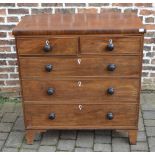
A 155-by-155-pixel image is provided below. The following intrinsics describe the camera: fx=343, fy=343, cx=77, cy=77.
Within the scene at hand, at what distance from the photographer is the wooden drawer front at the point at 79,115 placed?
3131mm

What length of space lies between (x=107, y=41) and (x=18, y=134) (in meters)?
1.41

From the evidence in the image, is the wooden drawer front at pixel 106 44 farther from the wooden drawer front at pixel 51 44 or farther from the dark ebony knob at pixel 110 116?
the dark ebony knob at pixel 110 116

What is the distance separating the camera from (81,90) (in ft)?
10.0

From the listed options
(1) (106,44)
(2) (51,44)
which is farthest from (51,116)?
(1) (106,44)

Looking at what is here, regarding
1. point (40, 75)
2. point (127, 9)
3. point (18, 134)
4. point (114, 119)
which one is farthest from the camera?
point (127, 9)

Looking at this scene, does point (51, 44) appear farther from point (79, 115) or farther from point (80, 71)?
point (79, 115)

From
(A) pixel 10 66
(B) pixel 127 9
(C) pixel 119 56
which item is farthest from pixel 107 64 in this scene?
(A) pixel 10 66

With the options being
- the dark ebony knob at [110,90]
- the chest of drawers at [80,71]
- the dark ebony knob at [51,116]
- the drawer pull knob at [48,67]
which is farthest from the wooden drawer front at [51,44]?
the dark ebony knob at [51,116]

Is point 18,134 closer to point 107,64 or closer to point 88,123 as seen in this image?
point 88,123

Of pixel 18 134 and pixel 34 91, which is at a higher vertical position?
pixel 34 91

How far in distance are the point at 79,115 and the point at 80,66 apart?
1.66ft

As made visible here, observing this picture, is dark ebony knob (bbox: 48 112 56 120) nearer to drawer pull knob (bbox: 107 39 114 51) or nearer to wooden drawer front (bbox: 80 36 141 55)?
wooden drawer front (bbox: 80 36 141 55)

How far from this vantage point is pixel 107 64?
292 centimetres

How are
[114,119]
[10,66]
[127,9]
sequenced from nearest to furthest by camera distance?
[114,119]
[127,9]
[10,66]
